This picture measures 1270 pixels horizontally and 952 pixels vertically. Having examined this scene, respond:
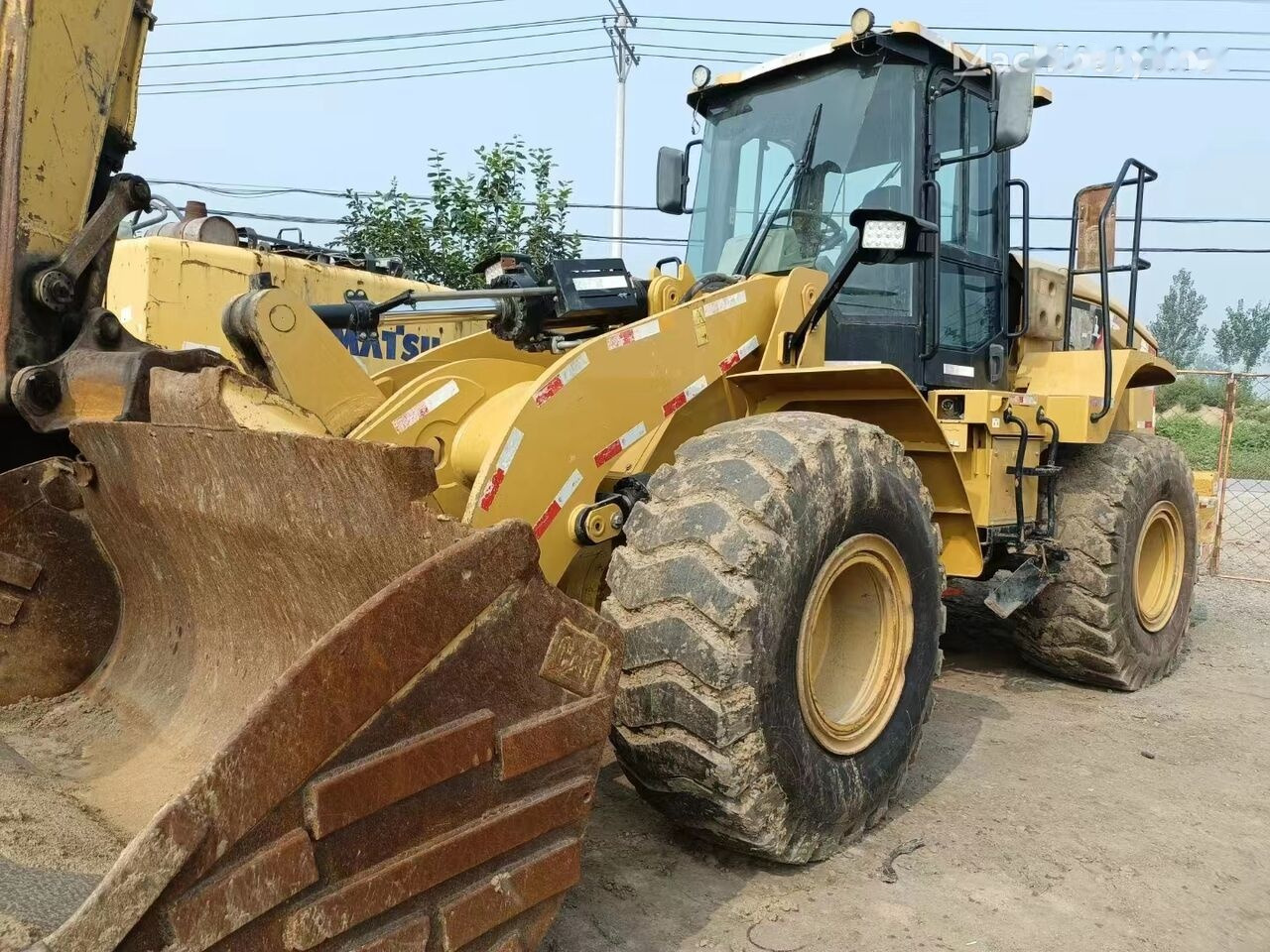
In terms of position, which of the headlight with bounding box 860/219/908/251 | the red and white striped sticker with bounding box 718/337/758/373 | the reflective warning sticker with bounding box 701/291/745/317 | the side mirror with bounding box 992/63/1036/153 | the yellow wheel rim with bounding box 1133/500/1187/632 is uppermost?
the side mirror with bounding box 992/63/1036/153

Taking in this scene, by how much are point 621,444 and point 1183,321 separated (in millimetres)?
67309

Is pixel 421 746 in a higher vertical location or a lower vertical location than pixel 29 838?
higher

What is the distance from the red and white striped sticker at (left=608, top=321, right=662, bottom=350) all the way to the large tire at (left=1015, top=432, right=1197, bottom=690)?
3006 mm

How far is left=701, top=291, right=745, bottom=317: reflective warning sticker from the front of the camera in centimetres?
364

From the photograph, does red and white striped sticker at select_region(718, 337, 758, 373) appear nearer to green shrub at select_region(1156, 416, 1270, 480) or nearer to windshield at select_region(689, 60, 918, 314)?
windshield at select_region(689, 60, 918, 314)

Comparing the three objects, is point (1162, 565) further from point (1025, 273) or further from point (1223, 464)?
point (1223, 464)

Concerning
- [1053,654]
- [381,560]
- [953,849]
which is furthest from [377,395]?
[1053,654]

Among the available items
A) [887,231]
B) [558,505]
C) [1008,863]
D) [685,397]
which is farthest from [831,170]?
[1008,863]

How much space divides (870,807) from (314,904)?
2.07m

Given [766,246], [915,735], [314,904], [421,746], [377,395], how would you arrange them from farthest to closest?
1. [766,246]
2. [915,735]
3. [377,395]
4. [421,746]
5. [314,904]

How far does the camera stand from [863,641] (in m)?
3.55

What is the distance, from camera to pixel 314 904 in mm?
1822

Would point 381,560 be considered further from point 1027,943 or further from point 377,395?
point 1027,943

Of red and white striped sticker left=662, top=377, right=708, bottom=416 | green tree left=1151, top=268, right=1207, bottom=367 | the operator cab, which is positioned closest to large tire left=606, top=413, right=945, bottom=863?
red and white striped sticker left=662, top=377, right=708, bottom=416
